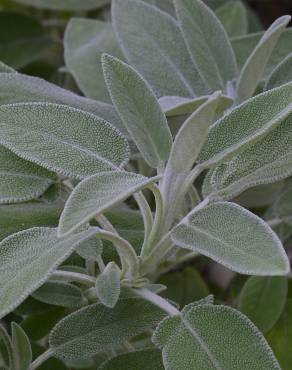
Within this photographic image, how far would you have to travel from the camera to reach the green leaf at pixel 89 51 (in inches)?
34.9

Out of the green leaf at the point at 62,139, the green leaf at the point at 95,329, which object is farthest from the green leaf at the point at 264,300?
the green leaf at the point at 62,139

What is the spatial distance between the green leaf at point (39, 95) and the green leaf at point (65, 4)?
0.38 m

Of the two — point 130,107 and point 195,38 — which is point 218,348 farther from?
point 195,38

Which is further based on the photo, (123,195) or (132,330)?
(132,330)

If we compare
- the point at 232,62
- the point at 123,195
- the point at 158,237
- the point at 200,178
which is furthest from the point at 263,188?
the point at 123,195

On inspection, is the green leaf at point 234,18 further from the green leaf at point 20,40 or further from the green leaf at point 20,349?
→ the green leaf at point 20,349

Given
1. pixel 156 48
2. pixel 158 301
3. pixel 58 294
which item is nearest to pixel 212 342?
pixel 158 301

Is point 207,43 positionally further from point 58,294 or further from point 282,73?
point 58,294

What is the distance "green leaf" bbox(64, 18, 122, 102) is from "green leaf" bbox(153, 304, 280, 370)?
0.36 meters

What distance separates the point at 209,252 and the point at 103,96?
37 centimetres

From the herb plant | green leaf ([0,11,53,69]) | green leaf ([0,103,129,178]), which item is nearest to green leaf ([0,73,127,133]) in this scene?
the herb plant

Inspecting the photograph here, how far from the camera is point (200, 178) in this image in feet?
3.15

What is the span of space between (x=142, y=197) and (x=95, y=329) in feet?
0.48

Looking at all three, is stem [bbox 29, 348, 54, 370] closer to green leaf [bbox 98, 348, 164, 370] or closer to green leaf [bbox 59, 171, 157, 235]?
green leaf [bbox 98, 348, 164, 370]
